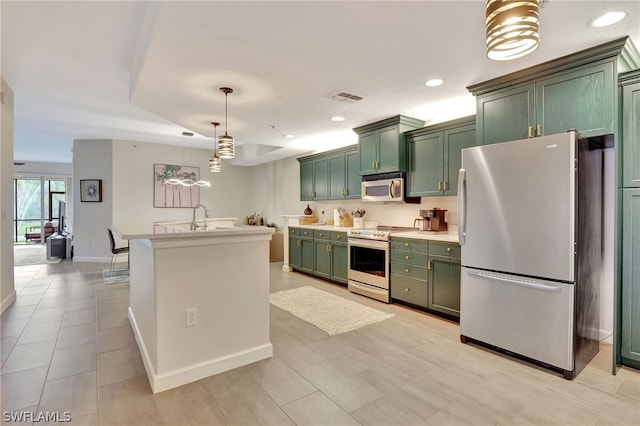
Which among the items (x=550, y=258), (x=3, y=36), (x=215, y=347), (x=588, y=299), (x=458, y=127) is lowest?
(x=215, y=347)

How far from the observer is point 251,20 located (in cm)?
209

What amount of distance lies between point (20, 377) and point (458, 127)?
459 centimetres

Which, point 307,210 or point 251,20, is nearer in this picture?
point 251,20

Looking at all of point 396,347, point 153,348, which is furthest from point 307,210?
point 153,348

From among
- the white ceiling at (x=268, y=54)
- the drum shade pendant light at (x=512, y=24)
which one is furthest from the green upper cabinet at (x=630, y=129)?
the drum shade pendant light at (x=512, y=24)

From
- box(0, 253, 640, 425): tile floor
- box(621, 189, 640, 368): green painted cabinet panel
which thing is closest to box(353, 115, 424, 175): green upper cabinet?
box(0, 253, 640, 425): tile floor

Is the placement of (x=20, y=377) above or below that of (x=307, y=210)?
below

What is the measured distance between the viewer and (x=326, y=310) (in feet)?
12.8

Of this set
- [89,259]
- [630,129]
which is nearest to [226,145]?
[630,129]

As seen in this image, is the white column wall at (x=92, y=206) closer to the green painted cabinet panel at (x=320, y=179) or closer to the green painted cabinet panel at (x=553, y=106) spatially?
the green painted cabinet panel at (x=320, y=179)

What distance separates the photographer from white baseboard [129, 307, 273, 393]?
2197mm

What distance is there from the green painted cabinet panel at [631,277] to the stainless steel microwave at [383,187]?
2270 mm

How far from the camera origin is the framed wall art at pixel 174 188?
7648mm

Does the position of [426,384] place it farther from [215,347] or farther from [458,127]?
[458,127]
